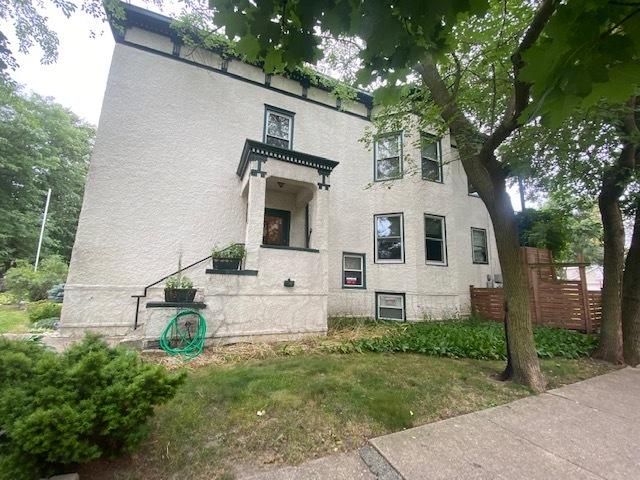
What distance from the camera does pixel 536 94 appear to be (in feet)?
4.02

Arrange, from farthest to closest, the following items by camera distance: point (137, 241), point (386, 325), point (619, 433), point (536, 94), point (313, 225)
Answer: point (386, 325), point (313, 225), point (137, 241), point (619, 433), point (536, 94)

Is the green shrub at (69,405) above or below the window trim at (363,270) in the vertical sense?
below

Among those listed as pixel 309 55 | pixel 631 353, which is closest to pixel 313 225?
pixel 309 55

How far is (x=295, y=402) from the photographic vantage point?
10.8 ft

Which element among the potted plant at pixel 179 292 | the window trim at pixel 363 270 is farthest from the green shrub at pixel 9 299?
the window trim at pixel 363 270

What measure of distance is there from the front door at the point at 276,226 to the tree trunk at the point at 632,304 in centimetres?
794

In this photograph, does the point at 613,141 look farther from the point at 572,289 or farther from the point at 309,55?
the point at 309,55

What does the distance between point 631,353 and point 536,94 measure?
720cm

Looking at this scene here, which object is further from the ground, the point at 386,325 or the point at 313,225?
the point at 313,225

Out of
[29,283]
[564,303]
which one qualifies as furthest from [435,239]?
[29,283]

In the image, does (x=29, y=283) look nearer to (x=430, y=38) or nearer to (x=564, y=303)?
(x=430, y=38)

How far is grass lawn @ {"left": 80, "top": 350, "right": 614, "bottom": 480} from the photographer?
7.57 feet

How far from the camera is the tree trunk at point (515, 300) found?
4.09 meters

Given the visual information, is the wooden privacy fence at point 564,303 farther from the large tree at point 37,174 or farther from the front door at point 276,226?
the large tree at point 37,174
